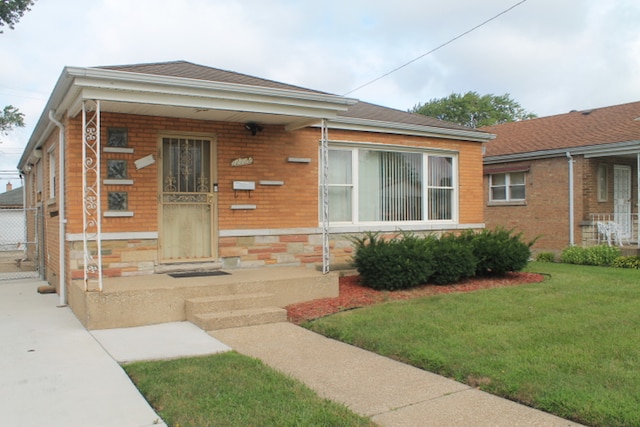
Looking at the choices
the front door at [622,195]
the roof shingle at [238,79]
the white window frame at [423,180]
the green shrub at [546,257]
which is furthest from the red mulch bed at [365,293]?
the front door at [622,195]

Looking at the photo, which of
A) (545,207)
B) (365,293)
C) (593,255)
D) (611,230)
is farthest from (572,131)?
(365,293)

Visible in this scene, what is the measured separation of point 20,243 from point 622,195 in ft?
61.1

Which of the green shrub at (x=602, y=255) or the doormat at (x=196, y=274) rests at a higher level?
the doormat at (x=196, y=274)

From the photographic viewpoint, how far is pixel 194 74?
893cm

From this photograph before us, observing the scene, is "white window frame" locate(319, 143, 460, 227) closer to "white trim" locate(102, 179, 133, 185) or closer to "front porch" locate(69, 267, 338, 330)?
"front porch" locate(69, 267, 338, 330)

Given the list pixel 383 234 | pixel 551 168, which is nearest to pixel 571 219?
pixel 551 168

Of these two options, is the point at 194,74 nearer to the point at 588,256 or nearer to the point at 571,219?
the point at 588,256

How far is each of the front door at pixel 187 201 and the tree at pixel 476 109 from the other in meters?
42.7

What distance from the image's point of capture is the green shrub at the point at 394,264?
923cm

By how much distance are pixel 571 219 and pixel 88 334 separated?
49.2ft

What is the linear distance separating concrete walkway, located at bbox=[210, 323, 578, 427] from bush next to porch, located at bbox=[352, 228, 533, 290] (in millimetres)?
2735

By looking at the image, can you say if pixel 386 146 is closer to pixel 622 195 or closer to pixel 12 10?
pixel 622 195

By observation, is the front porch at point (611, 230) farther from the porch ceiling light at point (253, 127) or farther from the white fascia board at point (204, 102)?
the porch ceiling light at point (253, 127)

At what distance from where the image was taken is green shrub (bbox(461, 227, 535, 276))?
1068 centimetres
